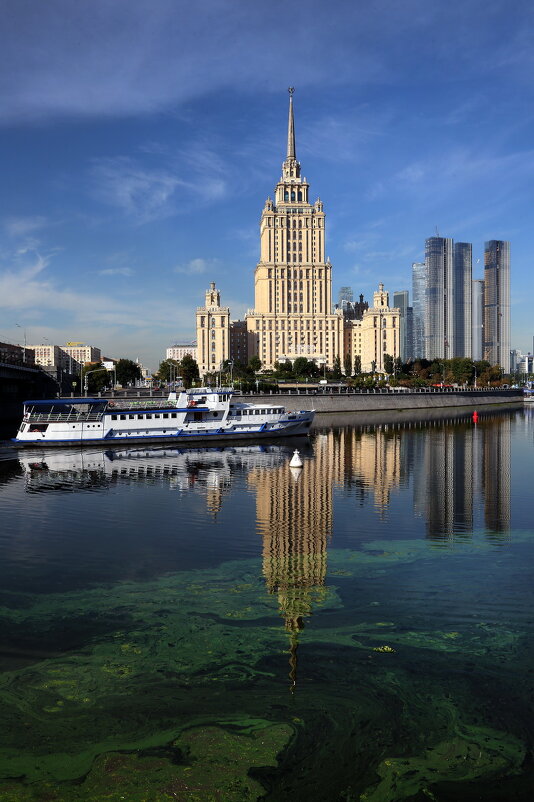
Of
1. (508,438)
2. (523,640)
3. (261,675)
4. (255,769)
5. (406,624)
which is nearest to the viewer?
(255,769)

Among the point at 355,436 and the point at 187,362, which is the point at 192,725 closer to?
the point at 355,436

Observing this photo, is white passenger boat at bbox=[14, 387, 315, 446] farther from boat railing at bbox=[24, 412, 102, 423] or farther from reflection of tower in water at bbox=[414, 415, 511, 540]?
reflection of tower in water at bbox=[414, 415, 511, 540]

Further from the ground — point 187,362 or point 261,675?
point 187,362

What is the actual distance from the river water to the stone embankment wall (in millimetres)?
84150

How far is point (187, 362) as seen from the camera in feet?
561

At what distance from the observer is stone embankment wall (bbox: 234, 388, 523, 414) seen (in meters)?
119

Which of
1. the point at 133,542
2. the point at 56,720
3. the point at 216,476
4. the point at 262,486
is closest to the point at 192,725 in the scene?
the point at 56,720

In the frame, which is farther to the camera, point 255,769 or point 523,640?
point 523,640

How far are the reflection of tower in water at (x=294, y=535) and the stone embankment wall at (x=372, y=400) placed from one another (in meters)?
69.6

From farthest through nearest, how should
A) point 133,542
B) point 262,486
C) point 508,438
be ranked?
point 508,438 → point 262,486 → point 133,542

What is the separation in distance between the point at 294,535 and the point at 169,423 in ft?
156

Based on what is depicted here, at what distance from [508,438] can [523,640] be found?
2517 inches

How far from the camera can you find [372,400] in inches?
5157

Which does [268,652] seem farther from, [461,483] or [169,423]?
[169,423]
